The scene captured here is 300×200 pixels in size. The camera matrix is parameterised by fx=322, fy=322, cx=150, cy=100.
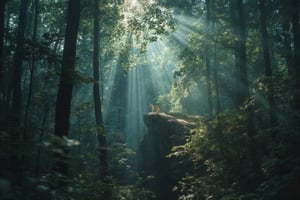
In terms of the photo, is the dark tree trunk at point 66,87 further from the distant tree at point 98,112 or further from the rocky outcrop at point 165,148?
the rocky outcrop at point 165,148

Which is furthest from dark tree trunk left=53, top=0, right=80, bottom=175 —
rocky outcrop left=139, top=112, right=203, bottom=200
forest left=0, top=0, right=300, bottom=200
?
rocky outcrop left=139, top=112, right=203, bottom=200

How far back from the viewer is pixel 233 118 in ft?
31.3

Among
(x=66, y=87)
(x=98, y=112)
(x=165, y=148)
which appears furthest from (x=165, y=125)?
(x=66, y=87)

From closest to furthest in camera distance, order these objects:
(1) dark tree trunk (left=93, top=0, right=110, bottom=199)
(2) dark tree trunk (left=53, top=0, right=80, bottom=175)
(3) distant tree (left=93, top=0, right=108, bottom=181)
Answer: (2) dark tree trunk (left=53, top=0, right=80, bottom=175) < (1) dark tree trunk (left=93, top=0, right=110, bottom=199) < (3) distant tree (left=93, top=0, right=108, bottom=181)

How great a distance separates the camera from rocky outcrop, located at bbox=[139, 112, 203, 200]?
16.2 m

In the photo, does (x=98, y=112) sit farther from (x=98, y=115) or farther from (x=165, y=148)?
(x=165, y=148)

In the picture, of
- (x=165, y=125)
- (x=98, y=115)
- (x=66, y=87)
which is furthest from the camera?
(x=165, y=125)

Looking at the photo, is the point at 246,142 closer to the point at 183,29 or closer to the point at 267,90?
the point at 267,90

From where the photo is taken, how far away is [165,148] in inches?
680

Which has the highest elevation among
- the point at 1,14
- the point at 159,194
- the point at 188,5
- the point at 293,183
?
the point at 188,5

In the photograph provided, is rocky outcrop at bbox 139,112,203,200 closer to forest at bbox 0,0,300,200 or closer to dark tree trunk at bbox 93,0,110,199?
forest at bbox 0,0,300,200

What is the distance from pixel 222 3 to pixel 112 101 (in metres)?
32.1

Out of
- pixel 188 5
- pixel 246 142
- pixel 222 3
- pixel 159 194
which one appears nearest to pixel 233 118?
pixel 246 142

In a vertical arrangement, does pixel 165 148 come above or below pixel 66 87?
below
